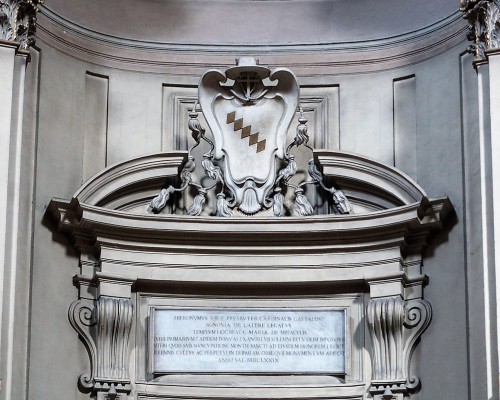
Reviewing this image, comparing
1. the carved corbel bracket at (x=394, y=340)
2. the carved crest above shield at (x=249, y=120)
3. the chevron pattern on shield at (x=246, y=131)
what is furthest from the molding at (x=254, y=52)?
the carved corbel bracket at (x=394, y=340)

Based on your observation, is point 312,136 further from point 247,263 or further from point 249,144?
point 247,263

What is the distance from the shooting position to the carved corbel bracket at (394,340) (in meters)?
11.6

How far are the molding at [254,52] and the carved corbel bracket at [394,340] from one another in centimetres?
225

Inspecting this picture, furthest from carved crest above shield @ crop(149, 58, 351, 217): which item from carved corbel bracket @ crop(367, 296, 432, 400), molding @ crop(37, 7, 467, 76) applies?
carved corbel bracket @ crop(367, 296, 432, 400)

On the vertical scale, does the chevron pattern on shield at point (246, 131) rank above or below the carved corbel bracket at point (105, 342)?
above

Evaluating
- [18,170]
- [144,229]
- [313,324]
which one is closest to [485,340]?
[313,324]

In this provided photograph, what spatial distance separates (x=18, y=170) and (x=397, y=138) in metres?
3.38

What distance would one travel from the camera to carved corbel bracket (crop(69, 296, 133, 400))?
1165 cm

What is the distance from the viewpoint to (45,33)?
40.2ft

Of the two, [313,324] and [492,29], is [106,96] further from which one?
[492,29]

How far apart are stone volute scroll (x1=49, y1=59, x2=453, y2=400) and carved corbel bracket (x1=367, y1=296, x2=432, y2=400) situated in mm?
11

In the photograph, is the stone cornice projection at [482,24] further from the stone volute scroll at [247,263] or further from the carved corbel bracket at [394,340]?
the carved corbel bracket at [394,340]

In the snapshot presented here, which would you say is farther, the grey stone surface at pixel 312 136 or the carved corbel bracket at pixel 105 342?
the carved corbel bracket at pixel 105 342

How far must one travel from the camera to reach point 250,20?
1322 centimetres
